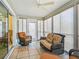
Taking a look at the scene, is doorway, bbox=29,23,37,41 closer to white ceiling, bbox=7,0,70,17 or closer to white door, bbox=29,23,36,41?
white door, bbox=29,23,36,41

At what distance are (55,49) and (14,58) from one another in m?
1.84

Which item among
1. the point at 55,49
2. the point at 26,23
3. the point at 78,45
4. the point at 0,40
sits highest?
the point at 26,23

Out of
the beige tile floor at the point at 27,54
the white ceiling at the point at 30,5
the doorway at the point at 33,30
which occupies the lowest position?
the beige tile floor at the point at 27,54

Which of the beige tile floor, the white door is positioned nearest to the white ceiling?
the beige tile floor

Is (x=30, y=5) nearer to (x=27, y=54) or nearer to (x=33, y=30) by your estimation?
(x=27, y=54)

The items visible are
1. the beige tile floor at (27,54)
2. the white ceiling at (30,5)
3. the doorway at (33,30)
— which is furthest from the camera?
the doorway at (33,30)

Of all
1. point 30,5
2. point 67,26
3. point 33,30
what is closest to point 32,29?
point 33,30

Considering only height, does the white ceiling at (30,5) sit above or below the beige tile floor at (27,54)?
above

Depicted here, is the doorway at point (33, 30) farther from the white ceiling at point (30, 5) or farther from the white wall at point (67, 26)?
the white wall at point (67, 26)

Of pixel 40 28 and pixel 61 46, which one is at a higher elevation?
pixel 40 28

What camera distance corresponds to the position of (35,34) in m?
8.72

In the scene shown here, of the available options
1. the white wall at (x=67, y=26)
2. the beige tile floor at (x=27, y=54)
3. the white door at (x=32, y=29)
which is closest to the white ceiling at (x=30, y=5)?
the white wall at (x=67, y=26)

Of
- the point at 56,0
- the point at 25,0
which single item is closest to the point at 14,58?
the point at 25,0

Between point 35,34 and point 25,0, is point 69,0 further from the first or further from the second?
point 35,34
